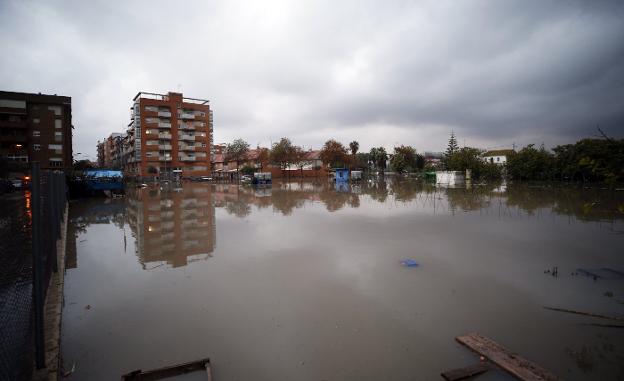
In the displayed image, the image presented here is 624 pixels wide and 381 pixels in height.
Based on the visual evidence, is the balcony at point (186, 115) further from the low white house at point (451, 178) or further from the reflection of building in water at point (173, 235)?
the reflection of building in water at point (173, 235)

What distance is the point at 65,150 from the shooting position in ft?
171

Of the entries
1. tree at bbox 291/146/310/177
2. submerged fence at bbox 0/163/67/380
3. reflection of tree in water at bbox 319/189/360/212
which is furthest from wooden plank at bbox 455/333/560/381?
tree at bbox 291/146/310/177

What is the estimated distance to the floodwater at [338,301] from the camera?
437cm

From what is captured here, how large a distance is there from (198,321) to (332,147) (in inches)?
2805

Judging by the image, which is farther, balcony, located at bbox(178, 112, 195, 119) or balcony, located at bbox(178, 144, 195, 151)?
balcony, located at bbox(178, 112, 195, 119)

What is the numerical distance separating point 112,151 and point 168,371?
414 ft

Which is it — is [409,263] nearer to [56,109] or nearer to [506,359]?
[506,359]

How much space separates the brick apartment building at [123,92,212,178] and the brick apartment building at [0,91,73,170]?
48.4 ft

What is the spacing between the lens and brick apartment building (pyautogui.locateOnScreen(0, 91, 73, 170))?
47.8 m

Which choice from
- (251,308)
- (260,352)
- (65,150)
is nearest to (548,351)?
(260,352)

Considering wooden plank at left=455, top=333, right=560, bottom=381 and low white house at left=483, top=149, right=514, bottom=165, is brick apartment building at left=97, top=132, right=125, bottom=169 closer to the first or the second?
wooden plank at left=455, top=333, right=560, bottom=381

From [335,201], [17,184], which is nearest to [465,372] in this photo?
[335,201]

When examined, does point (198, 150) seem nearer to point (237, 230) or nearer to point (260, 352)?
point (237, 230)

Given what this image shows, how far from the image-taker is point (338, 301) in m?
6.18
